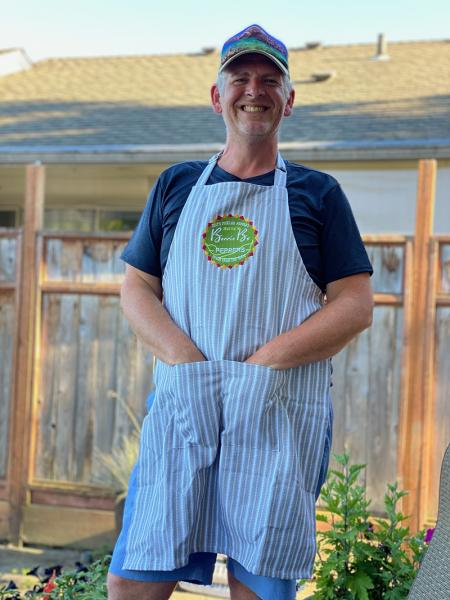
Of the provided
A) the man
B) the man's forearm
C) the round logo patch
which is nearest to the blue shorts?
the man

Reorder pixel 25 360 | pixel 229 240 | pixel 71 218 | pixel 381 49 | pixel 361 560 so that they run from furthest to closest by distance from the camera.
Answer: pixel 381 49, pixel 71 218, pixel 25 360, pixel 361 560, pixel 229 240

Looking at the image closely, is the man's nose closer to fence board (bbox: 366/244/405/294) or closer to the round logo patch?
the round logo patch

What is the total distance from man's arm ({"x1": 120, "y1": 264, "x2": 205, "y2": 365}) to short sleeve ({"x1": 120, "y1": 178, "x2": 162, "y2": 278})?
2cm

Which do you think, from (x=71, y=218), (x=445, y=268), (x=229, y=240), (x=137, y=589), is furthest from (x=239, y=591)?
(x=71, y=218)

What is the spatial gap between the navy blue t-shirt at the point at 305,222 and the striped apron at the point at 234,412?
A: 0.15 feet

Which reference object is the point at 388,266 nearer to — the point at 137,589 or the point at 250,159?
the point at 250,159

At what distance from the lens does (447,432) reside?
5.38 metres

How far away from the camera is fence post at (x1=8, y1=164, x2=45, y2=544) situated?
608 cm

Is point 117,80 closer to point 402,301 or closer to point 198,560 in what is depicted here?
point 402,301

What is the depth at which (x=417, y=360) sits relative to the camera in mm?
5434

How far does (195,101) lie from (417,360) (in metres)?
6.09

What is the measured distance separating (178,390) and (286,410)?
27cm

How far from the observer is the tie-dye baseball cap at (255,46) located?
2418mm

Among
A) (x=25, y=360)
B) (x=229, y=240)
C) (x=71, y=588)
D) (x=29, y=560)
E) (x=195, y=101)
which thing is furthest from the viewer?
(x=195, y=101)
